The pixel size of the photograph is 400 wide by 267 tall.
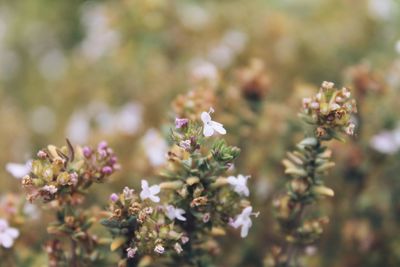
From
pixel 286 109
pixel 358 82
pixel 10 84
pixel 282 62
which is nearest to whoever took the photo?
pixel 358 82

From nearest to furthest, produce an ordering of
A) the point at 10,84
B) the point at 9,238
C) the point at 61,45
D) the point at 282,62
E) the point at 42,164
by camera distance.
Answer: the point at 42,164 < the point at 9,238 < the point at 282,62 < the point at 10,84 < the point at 61,45

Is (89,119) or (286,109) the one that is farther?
(89,119)

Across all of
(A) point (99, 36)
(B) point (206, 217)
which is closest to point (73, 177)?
(B) point (206, 217)

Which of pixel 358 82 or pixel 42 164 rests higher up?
pixel 358 82

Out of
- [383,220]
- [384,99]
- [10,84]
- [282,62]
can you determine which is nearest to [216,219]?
[383,220]

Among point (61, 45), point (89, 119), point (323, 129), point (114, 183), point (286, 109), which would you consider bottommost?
point (323, 129)

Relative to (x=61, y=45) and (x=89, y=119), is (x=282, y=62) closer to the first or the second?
(x=89, y=119)

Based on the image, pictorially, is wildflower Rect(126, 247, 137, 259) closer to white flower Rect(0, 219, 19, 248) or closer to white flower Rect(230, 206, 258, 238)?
white flower Rect(230, 206, 258, 238)
